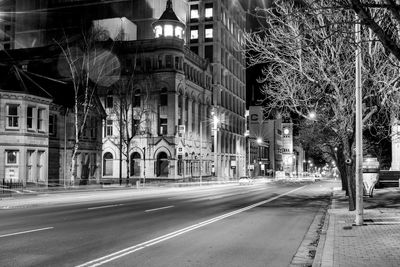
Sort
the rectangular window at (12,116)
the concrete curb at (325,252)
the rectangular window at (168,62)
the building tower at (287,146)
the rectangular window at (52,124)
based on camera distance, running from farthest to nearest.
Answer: the building tower at (287,146) < the rectangular window at (168,62) < the rectangular window at (52,124) < the rectangular window at (12,116) < the concrete curb at (325,252)

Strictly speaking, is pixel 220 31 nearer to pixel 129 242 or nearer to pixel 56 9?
pixel 56 9

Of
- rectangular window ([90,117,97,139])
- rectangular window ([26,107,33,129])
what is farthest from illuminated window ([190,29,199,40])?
rectangular window ([26,107,33,129])

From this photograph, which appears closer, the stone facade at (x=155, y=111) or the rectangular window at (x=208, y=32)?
the stone facade at (x=155, y=111)

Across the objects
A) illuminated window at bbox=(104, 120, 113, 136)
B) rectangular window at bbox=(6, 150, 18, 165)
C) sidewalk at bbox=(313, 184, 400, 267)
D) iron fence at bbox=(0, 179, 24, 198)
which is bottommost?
sidewalk at bbox=(313, 184, 400, 267)

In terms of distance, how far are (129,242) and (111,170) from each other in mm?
58525

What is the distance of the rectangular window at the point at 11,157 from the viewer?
36219 millimetres

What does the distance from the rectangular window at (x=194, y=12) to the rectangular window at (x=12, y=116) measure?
56.1m

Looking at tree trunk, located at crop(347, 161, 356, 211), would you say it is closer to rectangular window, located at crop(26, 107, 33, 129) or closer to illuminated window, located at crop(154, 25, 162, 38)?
rectangular window, located at crop(26, 107, 33, 129)

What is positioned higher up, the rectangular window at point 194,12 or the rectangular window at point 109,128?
the rectangular window at point 194,12

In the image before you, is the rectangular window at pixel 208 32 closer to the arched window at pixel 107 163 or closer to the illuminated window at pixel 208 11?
the illuminated window at pixel 208 11

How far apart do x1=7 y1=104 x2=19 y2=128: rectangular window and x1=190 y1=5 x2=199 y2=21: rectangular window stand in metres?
56.1

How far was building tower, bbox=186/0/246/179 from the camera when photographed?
8612 cm

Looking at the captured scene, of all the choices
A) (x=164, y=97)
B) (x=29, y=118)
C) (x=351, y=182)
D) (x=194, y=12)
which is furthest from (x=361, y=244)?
(x=194, y=12)

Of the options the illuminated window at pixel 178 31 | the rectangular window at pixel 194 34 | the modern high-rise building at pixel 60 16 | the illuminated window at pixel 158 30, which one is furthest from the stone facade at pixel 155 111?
the rectangular window at pixel 194 34
